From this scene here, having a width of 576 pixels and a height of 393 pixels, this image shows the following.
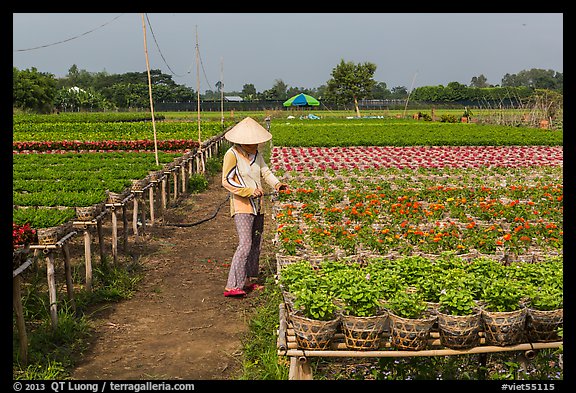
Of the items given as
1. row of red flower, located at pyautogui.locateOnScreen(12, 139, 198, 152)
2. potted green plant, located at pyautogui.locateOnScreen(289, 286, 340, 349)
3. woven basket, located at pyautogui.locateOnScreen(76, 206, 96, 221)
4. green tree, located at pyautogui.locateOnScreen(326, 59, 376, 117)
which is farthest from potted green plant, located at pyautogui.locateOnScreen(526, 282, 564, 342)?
green tree, located at pyautogui.locateOnScreen(326, 59, 376, 117)

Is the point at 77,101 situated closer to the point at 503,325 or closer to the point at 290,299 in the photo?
the point at 290,299

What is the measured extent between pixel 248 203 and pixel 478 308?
3.36m

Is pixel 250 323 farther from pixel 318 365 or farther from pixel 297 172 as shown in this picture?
pixel 297 172

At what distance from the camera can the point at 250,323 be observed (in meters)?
6.36

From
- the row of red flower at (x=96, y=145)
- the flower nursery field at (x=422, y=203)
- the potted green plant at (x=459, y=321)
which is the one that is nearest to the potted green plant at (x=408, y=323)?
the potted green plant at (x=459, y=321)

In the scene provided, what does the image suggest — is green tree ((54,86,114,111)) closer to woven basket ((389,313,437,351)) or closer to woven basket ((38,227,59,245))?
woven basket ((38,227,59,245))

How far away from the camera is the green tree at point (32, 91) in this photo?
1832 inches

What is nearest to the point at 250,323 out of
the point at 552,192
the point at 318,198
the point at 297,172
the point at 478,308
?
the point at 478,308

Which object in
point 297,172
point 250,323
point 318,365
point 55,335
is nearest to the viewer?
point 318,365

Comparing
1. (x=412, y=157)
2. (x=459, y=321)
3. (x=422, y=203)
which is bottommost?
(x=422, y=203)

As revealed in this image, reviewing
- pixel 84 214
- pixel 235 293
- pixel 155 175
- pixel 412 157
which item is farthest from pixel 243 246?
pixel 412 157

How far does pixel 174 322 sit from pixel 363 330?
9.56 feet

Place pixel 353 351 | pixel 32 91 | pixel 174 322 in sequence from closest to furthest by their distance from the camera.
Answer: pixel 353 351
pixel 174 322
pixel 32 91

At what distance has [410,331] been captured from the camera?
4477 mm
